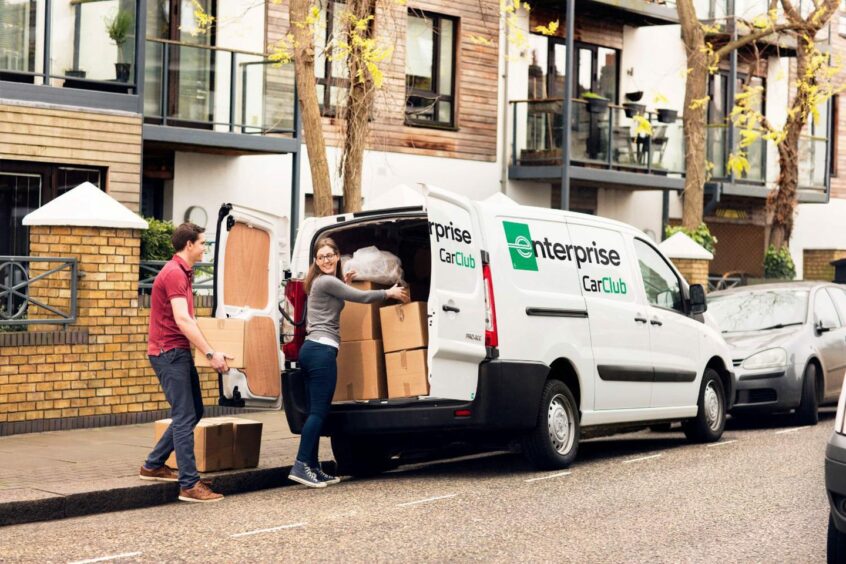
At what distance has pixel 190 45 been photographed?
62.5 feet

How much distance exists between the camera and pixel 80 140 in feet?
56.9

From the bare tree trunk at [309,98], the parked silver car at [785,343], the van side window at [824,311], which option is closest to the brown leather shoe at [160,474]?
the bare tree trunk at [309,98]

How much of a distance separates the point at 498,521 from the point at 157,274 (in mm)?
6072

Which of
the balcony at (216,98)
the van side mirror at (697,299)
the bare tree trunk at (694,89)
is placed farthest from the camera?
the bare tree trunk at (694,89)

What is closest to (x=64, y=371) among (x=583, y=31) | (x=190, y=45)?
(x=190, y=45)

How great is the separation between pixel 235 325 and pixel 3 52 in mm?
7879

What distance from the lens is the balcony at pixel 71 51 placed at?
1680cm

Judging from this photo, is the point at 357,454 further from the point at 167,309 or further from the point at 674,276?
the point at 674,276

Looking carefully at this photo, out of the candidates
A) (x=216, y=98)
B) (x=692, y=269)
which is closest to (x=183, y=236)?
(x=216, y=98)

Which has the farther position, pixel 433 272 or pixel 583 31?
pixel 583 31

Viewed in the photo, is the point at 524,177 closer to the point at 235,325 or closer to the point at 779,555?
the point at 235,325

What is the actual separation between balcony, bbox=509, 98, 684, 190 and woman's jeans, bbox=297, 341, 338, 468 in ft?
49.9

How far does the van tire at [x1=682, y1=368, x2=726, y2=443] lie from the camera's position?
1346cm

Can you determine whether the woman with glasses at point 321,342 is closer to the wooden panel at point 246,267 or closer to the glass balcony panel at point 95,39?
the wooden panel at point 246,267
